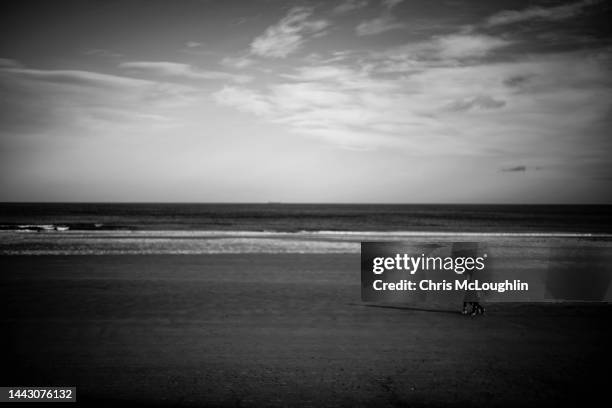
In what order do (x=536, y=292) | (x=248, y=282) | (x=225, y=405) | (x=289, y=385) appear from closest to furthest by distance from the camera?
(x=225, y=405), (x=289, y=385), (x=536, y=292), (x=248, y=282)

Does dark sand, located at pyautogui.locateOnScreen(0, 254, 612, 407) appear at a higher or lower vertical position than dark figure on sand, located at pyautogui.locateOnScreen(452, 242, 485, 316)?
lower

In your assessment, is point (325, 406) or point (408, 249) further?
point (408, 249)

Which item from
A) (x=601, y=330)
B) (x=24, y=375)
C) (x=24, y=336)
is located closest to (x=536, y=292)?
(x=601, y=330)

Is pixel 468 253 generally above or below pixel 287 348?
above

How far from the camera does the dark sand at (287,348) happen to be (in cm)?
500

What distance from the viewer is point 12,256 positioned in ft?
52.4

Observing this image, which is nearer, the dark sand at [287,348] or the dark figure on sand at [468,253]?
Result: the dark sand at [287,348]

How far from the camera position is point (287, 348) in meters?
6.39

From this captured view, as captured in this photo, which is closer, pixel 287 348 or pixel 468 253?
pixel 287 348

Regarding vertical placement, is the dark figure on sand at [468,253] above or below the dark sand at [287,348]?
above

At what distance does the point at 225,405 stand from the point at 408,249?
4.01 m

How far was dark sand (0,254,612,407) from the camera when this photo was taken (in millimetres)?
5000

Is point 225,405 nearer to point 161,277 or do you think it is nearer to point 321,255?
point 161,277

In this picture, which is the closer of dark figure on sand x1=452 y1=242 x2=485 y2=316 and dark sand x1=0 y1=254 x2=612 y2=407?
dark sand x1=0 y1=254 x2=612 y2=407
